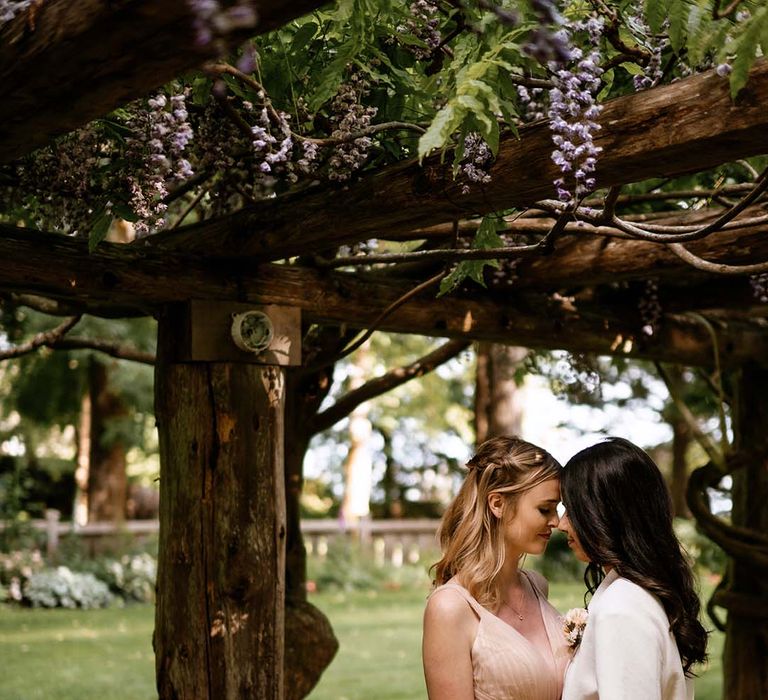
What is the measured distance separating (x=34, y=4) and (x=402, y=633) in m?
10.4

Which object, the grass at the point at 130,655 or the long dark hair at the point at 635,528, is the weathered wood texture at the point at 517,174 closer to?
the long dark hair at the point at 635,528

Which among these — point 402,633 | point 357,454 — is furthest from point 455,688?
point 357,454

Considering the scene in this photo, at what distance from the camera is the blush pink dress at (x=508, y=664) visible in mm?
2916

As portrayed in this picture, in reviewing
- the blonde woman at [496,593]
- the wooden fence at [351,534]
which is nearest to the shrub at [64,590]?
the wooden fence at [351,534]

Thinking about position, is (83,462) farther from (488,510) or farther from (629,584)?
(629,584)

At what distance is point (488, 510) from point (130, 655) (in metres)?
7.48

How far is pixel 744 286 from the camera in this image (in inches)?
189

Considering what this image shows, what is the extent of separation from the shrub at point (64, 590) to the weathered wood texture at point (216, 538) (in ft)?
32.8

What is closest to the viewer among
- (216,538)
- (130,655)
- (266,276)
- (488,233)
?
(488,233)

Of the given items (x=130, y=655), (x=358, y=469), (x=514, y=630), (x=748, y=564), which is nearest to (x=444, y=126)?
(x=514, y=630)

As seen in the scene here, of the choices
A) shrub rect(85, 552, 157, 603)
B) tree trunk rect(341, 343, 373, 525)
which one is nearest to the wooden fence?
shrub rect(85, 552, 157, 603)

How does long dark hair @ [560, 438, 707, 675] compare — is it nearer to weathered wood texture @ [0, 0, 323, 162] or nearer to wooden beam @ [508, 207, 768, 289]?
wooden beam @ [508, 207, 768, 289]

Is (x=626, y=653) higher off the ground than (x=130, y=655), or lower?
higher

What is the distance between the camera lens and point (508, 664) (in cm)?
Result: 295
